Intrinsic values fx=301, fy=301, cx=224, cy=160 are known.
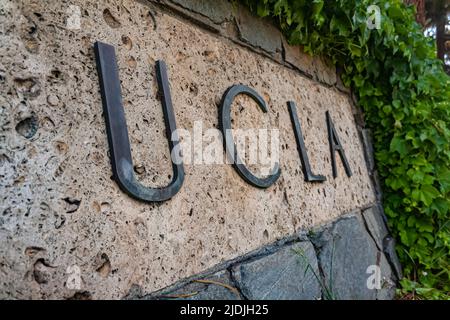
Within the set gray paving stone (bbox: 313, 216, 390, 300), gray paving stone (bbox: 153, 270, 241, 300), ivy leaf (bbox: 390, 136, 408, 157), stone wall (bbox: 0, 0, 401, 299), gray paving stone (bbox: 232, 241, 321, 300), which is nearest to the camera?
stone wall (bbox: 0, 0, 401, 299)

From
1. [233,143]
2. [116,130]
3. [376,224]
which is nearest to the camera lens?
[116,130]

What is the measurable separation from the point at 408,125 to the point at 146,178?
1481 millimetres

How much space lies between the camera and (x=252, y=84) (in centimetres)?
101

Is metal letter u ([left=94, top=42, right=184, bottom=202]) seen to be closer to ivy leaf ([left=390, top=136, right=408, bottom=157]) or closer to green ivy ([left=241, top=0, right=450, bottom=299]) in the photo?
green ivy ([left=241, top=0, right=450, bottom=299])

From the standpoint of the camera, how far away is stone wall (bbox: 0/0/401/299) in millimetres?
493

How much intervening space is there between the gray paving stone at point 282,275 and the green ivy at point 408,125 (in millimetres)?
858

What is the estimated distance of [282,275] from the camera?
86cm

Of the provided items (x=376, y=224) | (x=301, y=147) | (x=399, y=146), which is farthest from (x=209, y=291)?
(x=399, y=146)

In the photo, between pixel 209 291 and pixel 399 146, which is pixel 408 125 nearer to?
pixel 399 146

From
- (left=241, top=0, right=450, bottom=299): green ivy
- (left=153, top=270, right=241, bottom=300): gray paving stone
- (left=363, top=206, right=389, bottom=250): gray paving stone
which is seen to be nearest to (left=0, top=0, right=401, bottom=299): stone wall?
(left=153, top=270, right=241, bottom=300): gray paving stone

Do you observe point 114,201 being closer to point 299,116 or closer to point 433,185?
point 299,116

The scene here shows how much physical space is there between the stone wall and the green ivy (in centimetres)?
60

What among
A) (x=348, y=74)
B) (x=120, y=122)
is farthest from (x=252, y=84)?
(x=348, y=74)

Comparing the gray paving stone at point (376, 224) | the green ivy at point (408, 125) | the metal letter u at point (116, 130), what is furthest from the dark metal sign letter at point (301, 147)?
the metal letter u at point (116, 130)
